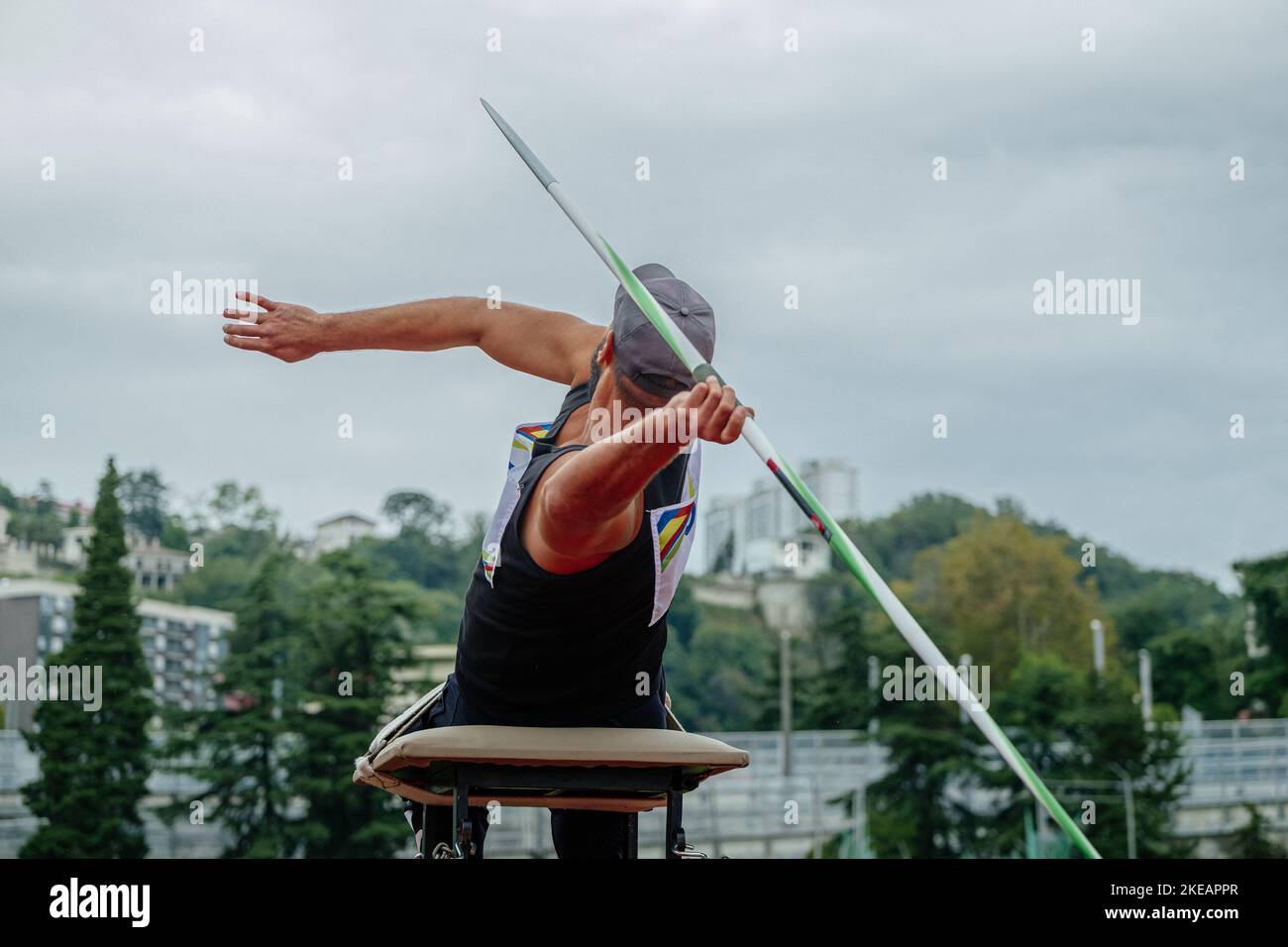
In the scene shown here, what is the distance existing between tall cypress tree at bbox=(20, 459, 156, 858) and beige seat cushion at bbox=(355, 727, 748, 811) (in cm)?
2483

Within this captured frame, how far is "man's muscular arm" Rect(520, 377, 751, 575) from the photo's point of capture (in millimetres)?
3158

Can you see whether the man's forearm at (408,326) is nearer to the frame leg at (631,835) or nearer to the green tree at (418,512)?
the frame leg at (631,835)

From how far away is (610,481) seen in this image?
343 cm

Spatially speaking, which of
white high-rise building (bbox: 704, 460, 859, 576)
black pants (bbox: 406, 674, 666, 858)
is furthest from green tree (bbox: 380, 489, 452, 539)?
black pants (bbox: 406, 674, 666, 858)

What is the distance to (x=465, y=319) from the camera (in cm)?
479

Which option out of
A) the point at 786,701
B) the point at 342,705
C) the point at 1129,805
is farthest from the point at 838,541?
the point at 786,701

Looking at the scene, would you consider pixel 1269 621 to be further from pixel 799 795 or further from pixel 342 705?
pixel 342 705

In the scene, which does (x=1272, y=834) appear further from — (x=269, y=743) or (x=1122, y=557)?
(x=1122, y=557)

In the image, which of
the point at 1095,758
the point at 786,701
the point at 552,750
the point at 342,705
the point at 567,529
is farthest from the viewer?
the point at 786,701

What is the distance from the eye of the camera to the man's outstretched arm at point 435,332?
4.67 meters

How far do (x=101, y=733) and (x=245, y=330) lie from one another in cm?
2652

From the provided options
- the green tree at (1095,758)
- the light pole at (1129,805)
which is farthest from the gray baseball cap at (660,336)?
the light pole at (1129,805)

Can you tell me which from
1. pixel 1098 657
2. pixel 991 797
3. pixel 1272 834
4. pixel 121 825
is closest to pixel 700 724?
pixel 1098 657
